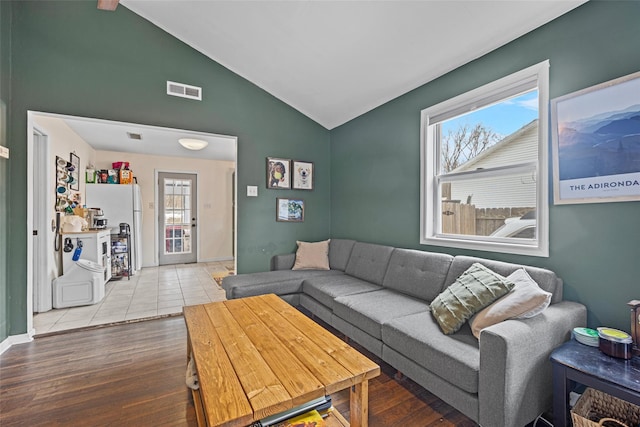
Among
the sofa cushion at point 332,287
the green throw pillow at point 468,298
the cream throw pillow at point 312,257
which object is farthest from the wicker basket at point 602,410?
the cream throw pillow at point 312,257

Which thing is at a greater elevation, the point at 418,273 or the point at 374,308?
the point at 418,273

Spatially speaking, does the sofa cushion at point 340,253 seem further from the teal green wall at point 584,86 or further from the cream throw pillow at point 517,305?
the cream throw pillow at point 517,305

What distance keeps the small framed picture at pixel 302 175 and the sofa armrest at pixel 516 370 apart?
3.07 metres

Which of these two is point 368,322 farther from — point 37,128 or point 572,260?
point 37,128

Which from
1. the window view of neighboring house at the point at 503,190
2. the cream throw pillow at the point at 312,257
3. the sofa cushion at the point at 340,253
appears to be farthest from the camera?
the cream throw pillow at the point at 312,257

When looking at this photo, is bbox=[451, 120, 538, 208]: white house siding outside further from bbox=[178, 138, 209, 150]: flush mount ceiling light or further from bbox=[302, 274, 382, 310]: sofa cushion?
bbox=[178, 138, 209, 150]: flush mount ceiling light

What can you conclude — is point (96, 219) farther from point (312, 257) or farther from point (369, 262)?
point (369, 262)

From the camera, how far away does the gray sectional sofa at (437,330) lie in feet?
4.45

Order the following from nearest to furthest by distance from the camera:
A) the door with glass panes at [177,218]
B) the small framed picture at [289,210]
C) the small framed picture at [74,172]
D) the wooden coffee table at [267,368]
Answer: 1. the wooden coffee table at [267,368]
2. the small framed picture at [289,210]
3. the small framed picture at [74,172]
4. the door with glass panes at [177,218]

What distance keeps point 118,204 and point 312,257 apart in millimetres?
3946

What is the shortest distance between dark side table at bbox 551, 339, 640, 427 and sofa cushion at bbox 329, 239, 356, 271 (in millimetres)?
2261

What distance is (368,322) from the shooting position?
6.91ft

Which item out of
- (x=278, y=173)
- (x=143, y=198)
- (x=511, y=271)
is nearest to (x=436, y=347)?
(x=511, y=271)

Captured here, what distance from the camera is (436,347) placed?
5.30 feet
